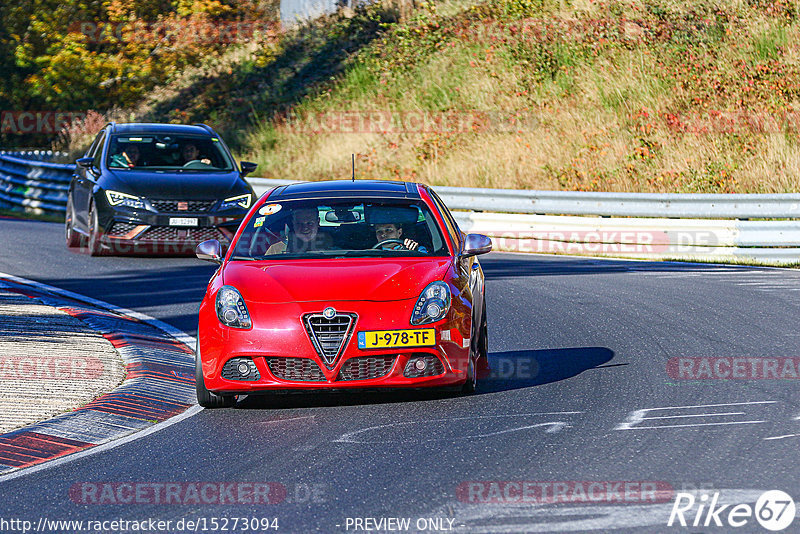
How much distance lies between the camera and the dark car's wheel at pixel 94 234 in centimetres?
1731

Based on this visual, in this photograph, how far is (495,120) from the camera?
29266mm

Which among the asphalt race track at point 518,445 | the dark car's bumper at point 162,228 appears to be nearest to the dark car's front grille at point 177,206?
the dark car's bumper at point 162,228

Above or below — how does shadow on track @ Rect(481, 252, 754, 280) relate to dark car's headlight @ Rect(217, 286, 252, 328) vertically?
below

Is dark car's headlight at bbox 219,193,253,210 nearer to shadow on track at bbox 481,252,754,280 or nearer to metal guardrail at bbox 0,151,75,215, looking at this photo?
shadow on track at bbox 481,252,754,280

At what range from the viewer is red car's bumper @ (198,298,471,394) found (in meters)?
8.02

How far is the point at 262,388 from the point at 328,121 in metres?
25.1

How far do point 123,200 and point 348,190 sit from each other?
804cm

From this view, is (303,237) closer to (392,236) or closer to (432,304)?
(392,236)

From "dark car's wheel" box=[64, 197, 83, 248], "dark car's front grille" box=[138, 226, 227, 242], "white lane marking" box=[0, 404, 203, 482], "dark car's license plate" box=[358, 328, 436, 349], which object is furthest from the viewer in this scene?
"dark car's wheel" box=[64, 197, 83, 248]

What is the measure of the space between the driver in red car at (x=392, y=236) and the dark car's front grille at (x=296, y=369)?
56.2 inches

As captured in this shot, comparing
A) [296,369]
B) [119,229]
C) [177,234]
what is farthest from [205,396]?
[119,229]

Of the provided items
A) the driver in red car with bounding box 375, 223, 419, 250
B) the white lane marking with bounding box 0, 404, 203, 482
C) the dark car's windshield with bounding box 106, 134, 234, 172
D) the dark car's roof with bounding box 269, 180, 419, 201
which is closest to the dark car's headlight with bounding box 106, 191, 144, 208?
the dark car's windshield with bounding box 106, 134, 234, 172

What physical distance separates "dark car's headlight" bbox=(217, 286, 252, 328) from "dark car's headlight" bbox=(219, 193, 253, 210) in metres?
8.83

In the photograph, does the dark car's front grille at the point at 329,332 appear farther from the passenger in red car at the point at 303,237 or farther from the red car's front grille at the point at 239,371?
the passenger in red car at the point at 303,237
